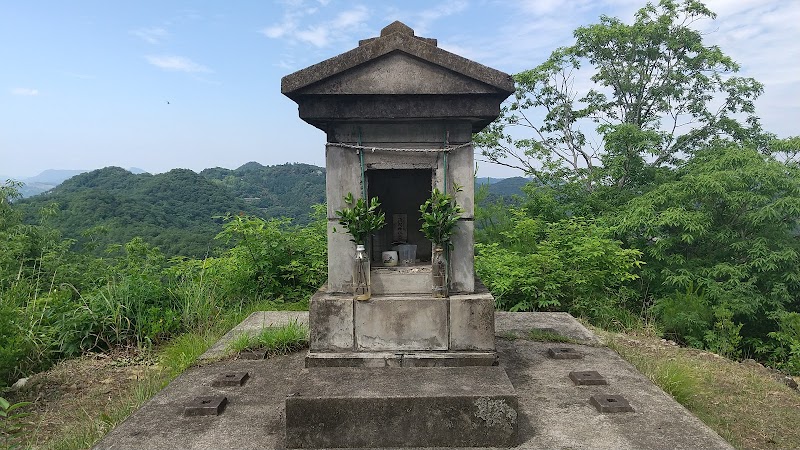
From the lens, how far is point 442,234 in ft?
14.2

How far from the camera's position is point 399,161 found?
4.47 m

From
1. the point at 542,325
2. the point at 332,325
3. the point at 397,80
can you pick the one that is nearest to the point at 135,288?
the point at 332,325

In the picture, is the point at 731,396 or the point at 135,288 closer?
the point at 731,396

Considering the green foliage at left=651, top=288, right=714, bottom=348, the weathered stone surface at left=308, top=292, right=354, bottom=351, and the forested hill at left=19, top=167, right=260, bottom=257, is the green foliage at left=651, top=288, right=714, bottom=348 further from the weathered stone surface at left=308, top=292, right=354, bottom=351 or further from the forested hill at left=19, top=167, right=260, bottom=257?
the forested hill at left=19, top=167, right=260, bottom=257

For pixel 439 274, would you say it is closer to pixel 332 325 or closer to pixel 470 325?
pixel 470 325

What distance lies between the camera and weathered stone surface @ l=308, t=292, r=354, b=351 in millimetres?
4348

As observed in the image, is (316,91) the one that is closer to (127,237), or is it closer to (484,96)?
(484,96)

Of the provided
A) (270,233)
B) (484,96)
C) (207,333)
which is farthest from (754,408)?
(270,233)

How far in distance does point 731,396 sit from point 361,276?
149 inches

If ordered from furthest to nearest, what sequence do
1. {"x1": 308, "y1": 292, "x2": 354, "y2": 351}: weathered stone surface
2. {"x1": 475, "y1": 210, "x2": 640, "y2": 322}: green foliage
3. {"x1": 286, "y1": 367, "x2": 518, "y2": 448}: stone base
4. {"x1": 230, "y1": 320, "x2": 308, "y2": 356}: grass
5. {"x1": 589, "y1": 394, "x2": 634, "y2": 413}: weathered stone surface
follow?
{"x1": 475, "y1": 210, "x2": 640, "y2": 322}: green foliage, {"x1": 230, "y1": 320, "x2": 308, "y2": 356}: grass, {"x1": 308, "y1": 292, "x2": 354, "y2": 351}: weathered stone surface, {"x1": 589, "y1": 394, "x2": 634, "y2": 413}: weathered stone surface, {"x1": 286, "y1": 367, "x2": 518, "y2": 448}: stone base

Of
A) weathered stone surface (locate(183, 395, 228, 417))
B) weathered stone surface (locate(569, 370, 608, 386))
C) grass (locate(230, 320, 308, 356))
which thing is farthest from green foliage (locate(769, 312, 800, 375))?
weathered stone surface (locate(183, 395, 228, 417))

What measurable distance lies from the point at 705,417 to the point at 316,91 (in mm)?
4207

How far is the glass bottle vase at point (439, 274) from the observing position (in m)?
4.36

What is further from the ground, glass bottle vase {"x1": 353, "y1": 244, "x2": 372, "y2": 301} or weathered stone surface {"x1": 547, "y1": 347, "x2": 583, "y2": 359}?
glass bottle vase {"x1": 353, "y1": 244, "x2": 372, "y2": 301}
